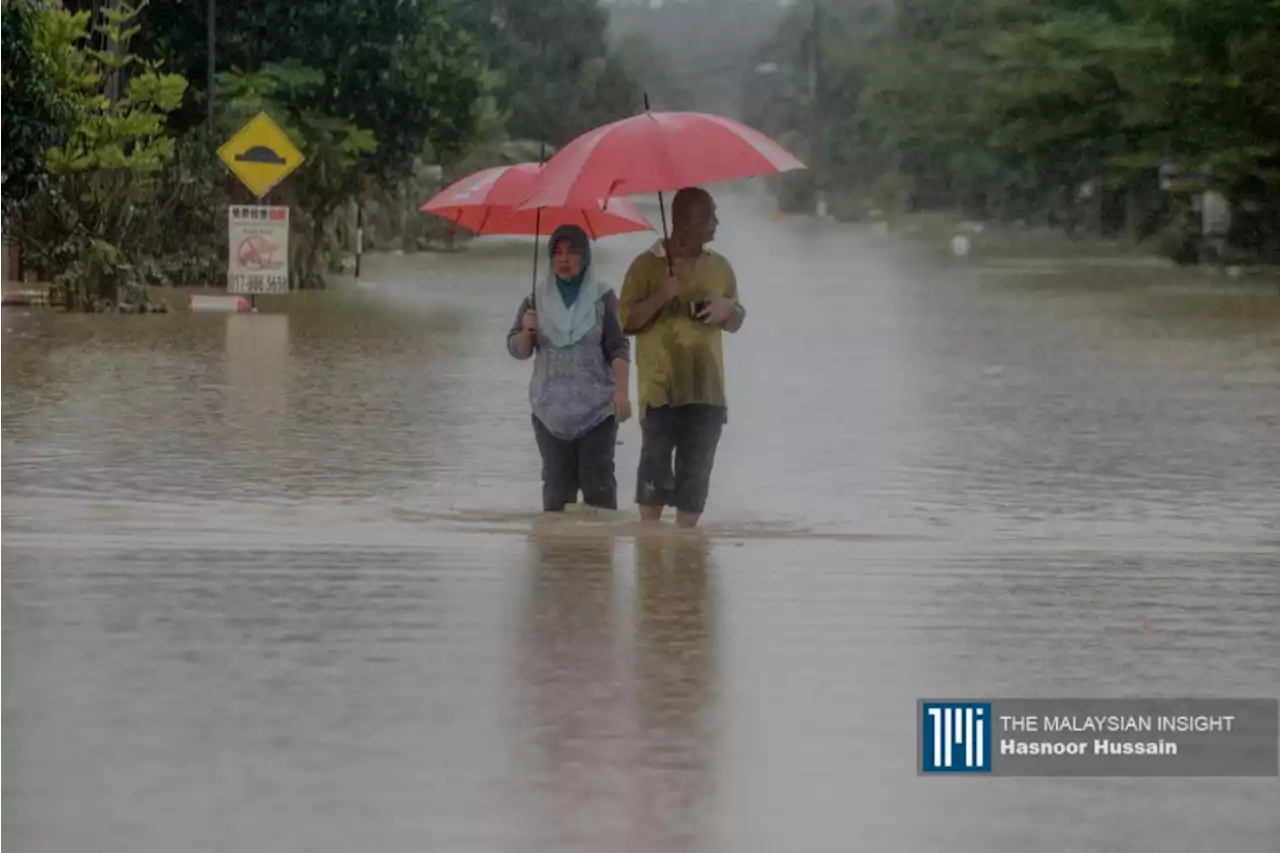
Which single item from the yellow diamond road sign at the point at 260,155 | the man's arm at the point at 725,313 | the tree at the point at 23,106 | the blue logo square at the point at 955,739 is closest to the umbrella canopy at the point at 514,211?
the man's arm at the point at 725,313

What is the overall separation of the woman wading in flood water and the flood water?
0.41 m

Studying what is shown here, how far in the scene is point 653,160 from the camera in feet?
42.3

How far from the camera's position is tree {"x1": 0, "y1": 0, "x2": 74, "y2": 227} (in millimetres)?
32275

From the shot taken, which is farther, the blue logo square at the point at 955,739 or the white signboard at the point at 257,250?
the white signboard at the point at 257,250

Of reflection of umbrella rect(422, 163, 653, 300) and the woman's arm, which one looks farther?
reflection of umbrella rect(422, 163, 653, 300)

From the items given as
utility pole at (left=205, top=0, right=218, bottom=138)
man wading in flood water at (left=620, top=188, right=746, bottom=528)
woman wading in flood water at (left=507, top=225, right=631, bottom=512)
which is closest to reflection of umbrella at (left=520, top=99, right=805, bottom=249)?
man wading in flood water at (left=620, top=188, right=746, bottom=528)

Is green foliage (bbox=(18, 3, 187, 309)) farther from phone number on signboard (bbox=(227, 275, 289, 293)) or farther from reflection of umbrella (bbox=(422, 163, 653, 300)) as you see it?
reflection of umbrella (bbox=(422, 163, 653, 300))

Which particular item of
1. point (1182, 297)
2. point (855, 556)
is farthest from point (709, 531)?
point (1182, 297)

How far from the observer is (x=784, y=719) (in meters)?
8.84

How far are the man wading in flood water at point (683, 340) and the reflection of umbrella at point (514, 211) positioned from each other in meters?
0.68

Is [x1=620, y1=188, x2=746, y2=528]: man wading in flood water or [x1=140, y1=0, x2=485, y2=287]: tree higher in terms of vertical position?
[x1=140, y1=0, x2=485, y2=287]: tree

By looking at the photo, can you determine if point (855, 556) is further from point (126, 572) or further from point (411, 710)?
point (411, 710)

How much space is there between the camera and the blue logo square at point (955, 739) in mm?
8109

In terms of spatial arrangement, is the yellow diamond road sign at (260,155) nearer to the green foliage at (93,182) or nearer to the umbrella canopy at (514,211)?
the green foliage at (93,182)
